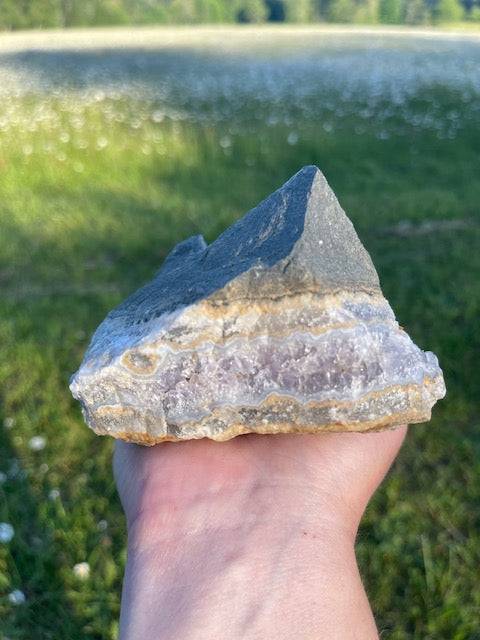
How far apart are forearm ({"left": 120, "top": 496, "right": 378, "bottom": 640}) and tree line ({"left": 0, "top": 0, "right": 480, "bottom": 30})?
12.0 meters

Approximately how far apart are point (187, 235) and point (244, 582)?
3784 mm

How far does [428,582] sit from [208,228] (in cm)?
331

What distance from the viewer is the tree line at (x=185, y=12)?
625 inches

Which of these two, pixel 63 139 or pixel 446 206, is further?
pixel 63 139

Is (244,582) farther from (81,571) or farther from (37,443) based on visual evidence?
(37,443)

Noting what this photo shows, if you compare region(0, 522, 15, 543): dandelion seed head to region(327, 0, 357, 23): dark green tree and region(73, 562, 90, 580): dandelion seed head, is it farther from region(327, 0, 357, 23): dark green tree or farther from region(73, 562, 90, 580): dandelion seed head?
region(327, 0, 357, 23): dark green tree

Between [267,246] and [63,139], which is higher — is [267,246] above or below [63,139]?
above

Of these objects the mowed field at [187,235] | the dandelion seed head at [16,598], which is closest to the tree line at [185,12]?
the mowed field at [187,235]

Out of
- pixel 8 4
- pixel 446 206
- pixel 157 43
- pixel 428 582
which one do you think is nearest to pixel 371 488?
pixel 428 582

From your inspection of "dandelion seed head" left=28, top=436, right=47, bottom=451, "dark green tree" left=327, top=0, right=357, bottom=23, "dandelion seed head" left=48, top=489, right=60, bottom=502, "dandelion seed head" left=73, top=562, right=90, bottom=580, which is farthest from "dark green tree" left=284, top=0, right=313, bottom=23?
"dandelion seed head" left=73, top=562, right=90, bottom=580

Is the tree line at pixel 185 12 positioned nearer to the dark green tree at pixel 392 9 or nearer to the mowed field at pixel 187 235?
the dark green tree at pixel 392 9

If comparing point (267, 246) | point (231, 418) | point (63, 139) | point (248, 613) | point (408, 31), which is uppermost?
point (267, 246)

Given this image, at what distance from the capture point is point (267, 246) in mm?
1368

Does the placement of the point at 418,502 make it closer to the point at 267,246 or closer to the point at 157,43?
the point at 267,246
